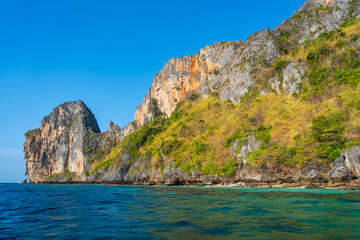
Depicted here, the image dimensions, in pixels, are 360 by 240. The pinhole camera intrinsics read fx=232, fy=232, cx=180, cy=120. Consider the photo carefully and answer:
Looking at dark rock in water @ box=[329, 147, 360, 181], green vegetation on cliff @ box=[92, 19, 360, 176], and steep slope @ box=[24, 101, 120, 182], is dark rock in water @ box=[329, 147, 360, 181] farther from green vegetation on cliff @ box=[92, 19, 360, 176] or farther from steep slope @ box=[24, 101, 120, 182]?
steep slope @ box=[24, 101, 120, 182]

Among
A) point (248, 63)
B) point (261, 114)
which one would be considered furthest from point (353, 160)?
point (248, 63)

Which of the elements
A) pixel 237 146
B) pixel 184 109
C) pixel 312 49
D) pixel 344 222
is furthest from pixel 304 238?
pixel 184 109

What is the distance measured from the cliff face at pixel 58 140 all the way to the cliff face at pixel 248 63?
40978 millimetres

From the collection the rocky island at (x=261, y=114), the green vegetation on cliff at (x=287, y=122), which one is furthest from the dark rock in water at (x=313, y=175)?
the green vegetation on cliff at (x=287, y=122)

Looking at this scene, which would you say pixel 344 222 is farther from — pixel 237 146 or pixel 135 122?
pixel 135 122

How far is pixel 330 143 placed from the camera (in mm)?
27219

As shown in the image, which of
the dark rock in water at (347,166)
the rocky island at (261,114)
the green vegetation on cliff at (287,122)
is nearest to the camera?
the dark rock in water at (347,166)

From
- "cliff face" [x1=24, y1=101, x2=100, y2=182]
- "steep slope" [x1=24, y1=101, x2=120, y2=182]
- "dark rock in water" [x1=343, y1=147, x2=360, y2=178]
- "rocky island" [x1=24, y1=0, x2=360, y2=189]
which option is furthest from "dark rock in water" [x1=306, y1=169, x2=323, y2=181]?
"cliff face" [x1=24, y1=101, x2=100, y2=182]

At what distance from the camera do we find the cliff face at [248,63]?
56.7 metres

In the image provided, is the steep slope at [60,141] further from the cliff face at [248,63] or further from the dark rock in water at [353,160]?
the dark rock in water at [353,160]

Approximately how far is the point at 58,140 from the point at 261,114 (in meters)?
112

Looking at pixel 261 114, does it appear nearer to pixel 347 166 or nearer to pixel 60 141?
pixel 347 166

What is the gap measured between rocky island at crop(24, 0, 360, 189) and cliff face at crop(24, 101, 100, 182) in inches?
569

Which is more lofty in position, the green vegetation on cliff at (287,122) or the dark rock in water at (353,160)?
the green vegetation on cliff at (287,122)
